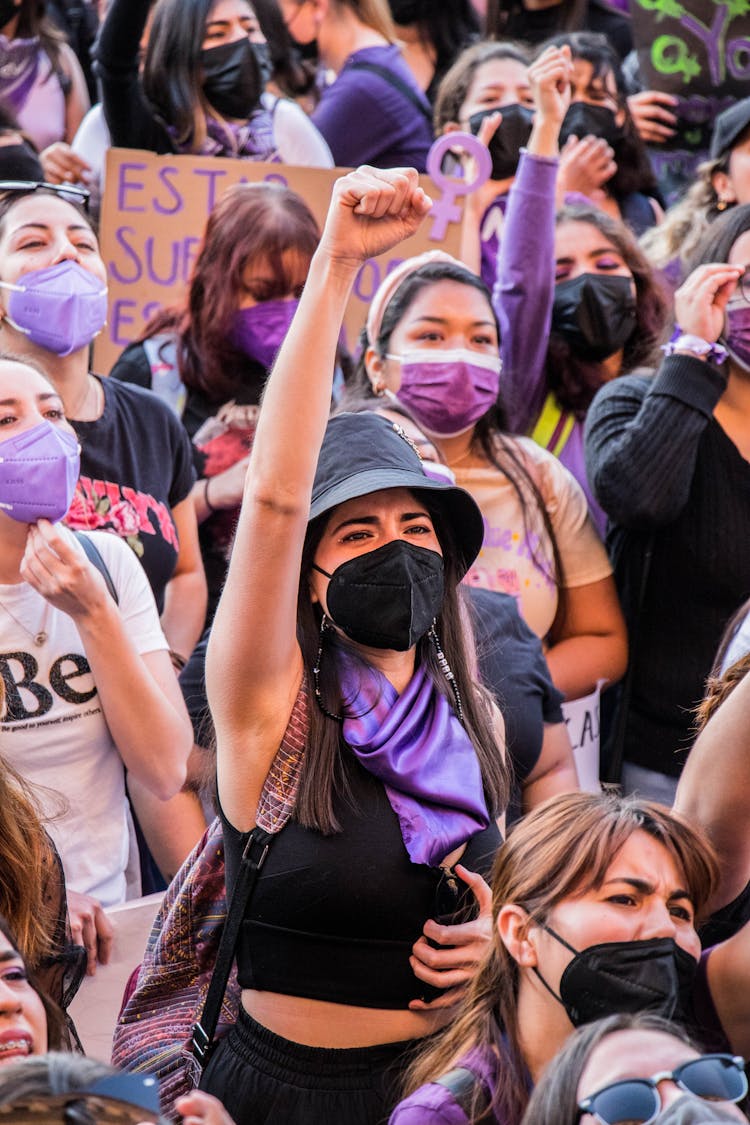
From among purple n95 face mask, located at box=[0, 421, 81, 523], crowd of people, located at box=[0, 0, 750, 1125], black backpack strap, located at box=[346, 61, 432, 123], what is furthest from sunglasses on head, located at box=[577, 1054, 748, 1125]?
black backpack strap, located at box=[346, 61, 432, 123]

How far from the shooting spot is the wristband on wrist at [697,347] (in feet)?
13.1

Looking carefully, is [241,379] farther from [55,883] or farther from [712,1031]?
[712,1031]

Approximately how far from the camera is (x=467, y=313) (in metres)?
4.18

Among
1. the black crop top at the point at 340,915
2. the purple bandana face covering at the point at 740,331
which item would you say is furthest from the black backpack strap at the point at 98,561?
the purple bandana face covering at the point at 740,331

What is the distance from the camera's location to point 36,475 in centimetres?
332

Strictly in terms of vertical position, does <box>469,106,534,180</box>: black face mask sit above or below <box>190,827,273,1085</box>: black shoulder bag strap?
above

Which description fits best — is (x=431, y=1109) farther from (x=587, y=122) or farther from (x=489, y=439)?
(x=587, y=122)

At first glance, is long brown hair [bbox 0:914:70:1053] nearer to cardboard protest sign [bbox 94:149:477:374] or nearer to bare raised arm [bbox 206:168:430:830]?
bare raised arm [bbox 206:168:430:830]

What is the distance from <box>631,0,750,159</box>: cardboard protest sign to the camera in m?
5.54

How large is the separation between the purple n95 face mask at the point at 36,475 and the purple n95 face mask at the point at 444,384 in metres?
1.04


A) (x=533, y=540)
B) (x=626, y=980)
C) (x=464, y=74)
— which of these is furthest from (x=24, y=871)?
(x=464, y=74)

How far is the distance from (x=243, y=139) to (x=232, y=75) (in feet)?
0.72

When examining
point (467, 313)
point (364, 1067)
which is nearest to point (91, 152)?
point (467, 313)

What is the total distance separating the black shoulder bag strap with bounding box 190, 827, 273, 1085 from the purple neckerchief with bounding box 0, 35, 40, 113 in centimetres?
347
